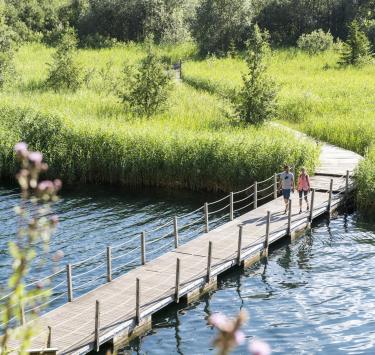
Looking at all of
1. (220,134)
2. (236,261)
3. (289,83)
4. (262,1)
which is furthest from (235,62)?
(236,261)

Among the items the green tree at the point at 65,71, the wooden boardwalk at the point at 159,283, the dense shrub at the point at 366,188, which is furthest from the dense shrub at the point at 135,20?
the wooden boardwalk at the point at 159,283

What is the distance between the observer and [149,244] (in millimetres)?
22641

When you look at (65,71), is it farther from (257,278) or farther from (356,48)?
(257,278)

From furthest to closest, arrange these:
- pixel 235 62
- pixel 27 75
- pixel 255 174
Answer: pixel 235 62, pixel 27 75, pixel 255 174

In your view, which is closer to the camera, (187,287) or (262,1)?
(187,287)

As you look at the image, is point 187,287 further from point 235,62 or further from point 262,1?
point 262,1

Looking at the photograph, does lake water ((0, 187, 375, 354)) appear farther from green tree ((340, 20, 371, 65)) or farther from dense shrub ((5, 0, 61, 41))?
dense shrub ((5, 0, 61, 41))

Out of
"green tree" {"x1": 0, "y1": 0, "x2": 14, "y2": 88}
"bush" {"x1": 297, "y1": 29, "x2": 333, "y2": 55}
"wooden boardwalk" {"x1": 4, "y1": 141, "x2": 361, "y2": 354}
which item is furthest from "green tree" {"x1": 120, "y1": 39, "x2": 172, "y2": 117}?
"bush" {"x1": 297, "y1": 29, "x2": 333, "y2": 55}

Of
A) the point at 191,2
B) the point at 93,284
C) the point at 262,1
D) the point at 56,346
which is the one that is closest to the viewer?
the point at 56,346

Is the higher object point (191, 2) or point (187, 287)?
point (191, 2)

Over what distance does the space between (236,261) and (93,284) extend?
14.1ft

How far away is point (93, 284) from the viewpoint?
1889 centimetres

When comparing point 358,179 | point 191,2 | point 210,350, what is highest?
point 191,2

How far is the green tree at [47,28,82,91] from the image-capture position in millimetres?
44688
